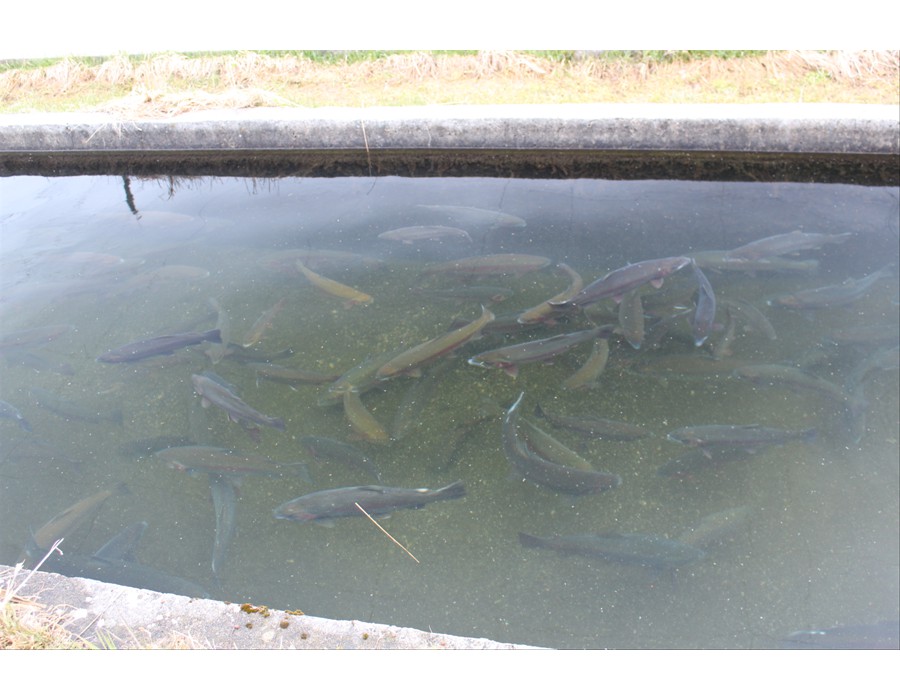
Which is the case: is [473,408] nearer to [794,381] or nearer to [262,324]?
[262,324]

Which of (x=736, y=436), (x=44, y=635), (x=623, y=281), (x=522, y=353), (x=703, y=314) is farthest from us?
(x=623, y=281)

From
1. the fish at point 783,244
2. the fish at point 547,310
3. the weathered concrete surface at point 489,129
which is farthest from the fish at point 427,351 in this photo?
the weathered concrete surface at point 489,129

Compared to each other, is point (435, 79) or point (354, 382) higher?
point (435, 79)

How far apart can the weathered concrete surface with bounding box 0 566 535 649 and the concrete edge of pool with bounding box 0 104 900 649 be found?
446cm

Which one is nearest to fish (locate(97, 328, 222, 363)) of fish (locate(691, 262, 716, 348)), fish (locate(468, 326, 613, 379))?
fish (locate(468, 326, 613, 379))

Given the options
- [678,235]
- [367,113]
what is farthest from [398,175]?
[678,235]

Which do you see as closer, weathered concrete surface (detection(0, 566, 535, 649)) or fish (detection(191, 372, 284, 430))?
weathered concrete surface (detection(0, 566, 535, 649))

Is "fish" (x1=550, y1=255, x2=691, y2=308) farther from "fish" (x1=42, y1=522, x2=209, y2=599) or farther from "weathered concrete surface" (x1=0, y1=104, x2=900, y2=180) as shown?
"fish" (x1=42, y1=522, x2=209, y2=599)

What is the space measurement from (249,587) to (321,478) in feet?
2.06

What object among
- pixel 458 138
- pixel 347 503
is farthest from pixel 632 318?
pixel 458 138

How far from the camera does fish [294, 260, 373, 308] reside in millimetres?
4383

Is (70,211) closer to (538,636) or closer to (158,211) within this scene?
(158,211)

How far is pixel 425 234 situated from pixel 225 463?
94.1 inches

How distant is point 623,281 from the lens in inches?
164
